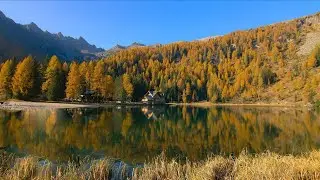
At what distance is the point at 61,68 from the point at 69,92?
14.2 m

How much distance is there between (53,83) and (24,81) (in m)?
9.09

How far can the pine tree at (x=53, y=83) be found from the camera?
109 meters

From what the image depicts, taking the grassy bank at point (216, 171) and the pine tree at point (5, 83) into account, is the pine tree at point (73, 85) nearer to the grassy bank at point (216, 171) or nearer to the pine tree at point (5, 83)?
the pine tree at point (5, 83)

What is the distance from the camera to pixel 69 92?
4540 inches

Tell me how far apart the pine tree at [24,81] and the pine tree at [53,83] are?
4700mm

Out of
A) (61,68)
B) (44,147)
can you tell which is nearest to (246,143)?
(44,147)

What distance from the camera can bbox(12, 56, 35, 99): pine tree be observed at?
104438mm

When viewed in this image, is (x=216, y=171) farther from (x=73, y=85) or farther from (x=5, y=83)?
(x=73, y=85)

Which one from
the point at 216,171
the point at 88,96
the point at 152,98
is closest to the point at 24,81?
the point at 88,96

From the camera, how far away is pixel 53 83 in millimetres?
109625

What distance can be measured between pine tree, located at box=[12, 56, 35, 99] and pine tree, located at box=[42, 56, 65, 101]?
4700 millimetres

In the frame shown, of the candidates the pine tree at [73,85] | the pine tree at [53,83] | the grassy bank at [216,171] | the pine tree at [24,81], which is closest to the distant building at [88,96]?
the pine tree at [73,85]

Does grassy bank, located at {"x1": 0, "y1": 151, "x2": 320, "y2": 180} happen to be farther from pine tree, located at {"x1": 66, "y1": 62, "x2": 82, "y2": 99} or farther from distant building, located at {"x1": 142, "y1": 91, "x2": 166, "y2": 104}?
distant building, located at {"x1": 142, "y1": 91, "x2": 166, "y2": 104}

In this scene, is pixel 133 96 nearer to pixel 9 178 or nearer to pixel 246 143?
pixel 246 143
